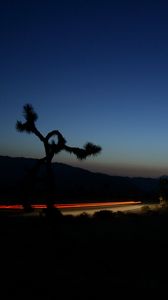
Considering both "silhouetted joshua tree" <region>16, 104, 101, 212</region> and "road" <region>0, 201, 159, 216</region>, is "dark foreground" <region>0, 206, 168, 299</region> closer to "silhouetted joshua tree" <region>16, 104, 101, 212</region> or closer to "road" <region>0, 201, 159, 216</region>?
"silhouetted joshua tree" <region>16, 104, 101, 212</region>

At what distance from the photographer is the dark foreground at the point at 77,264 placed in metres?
7.46

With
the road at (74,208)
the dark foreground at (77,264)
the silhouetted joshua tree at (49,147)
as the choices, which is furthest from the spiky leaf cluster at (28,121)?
the road at (74,208)

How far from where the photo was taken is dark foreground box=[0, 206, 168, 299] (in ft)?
24.5

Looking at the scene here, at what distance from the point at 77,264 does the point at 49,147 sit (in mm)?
5942

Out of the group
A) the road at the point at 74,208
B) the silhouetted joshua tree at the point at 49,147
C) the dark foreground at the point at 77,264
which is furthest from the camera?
the road at the point at 74,208

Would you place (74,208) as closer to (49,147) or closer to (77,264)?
(49,147)

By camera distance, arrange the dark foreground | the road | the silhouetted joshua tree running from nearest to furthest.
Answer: the dark foreground → the silhouetted joshua tree → the road

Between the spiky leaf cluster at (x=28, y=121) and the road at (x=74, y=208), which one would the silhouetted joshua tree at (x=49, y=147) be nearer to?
the spiky leaf cluster at (x=28, y=121)

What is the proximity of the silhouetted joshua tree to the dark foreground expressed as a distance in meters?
1.87

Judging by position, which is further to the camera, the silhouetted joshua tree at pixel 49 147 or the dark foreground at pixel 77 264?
the silhouetted joshua tree at pixel 49 147

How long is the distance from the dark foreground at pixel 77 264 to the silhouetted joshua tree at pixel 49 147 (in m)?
1.87

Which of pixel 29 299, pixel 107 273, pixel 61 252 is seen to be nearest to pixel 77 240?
pixel 61 252

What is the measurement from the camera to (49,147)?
14.5 metres

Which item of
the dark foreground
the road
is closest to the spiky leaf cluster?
the dark foreground
